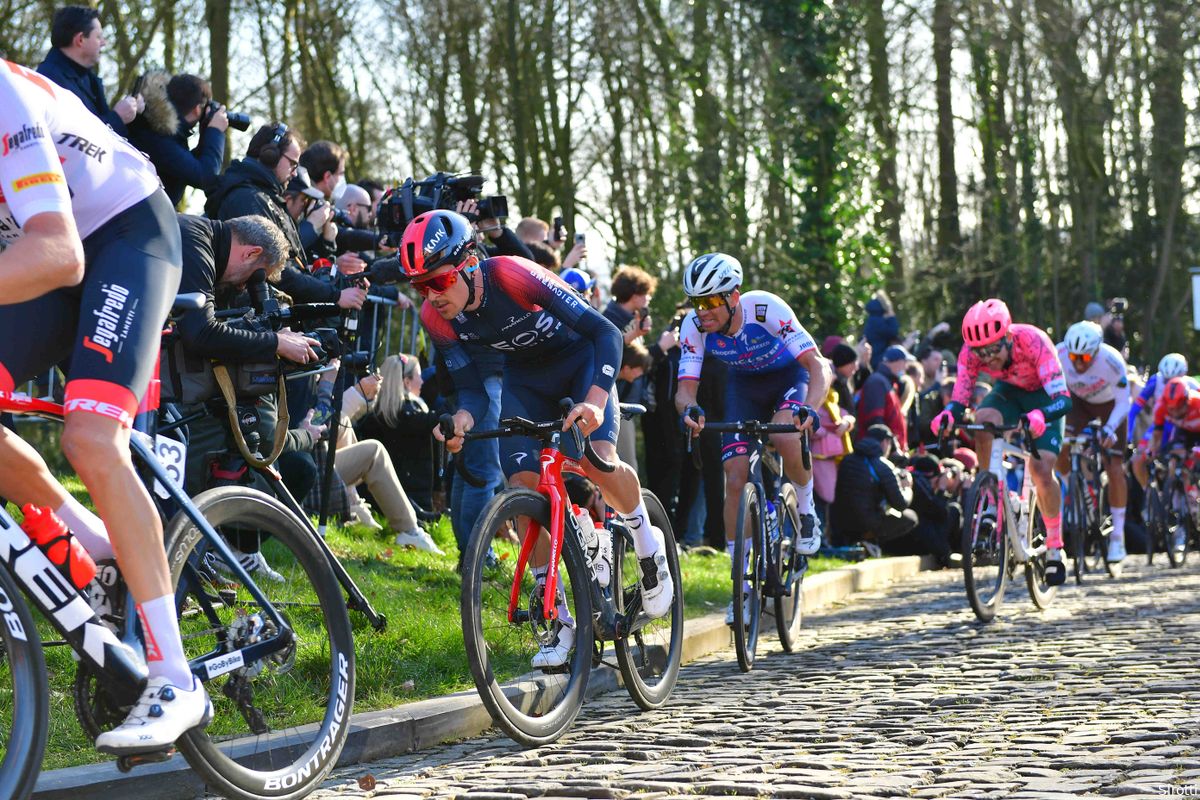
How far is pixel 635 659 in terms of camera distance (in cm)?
738

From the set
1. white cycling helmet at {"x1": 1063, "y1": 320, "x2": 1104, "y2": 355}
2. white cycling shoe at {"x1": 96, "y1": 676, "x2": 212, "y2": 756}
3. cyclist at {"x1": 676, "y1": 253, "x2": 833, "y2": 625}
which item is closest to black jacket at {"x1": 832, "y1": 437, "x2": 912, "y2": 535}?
white cycling helmet at {"x1": 1063, "y1": 320, "x2": 1104, "y2": 355}

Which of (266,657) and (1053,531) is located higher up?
(266,657)

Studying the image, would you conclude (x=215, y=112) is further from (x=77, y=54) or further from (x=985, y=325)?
(x=985, y=325)

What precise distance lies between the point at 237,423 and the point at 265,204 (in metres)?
2.19

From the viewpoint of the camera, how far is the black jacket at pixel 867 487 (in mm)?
15273

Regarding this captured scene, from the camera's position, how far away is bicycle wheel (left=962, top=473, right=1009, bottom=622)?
10930 mm

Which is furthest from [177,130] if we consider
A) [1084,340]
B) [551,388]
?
[1084,340]

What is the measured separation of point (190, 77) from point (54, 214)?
5530 mm

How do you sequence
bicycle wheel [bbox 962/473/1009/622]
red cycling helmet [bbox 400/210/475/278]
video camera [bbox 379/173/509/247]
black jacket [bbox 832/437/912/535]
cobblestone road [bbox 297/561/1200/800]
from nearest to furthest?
cobblestone road [bbox 297/561/1200/800], red cycling helmet [bbox 400/210/475/278], video camera [bbox 379/173/509/247], bicycle wheel [bbox 962/473/1009/622], black jacket [bbox 832/437/912/535]

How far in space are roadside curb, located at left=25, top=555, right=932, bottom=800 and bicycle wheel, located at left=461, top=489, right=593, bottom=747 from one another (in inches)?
17.8

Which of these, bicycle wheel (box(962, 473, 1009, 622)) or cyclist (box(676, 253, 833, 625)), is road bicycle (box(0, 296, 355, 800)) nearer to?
cyclist (box(676, 253, 833, 625))

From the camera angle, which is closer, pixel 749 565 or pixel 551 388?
pixel 551 388

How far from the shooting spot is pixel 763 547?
9.09 metres

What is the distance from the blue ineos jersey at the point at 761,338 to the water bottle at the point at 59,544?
573 cm
